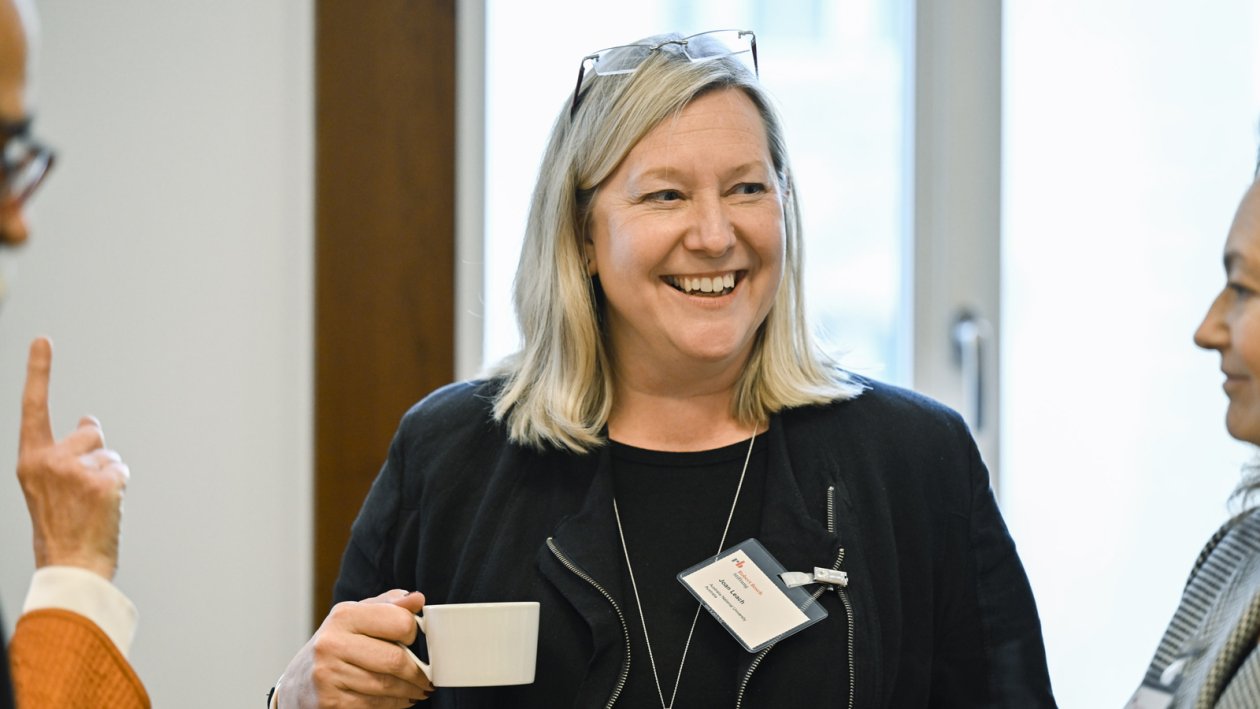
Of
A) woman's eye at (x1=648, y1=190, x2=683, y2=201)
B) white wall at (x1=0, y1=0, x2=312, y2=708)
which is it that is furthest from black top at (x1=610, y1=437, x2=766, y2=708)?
white wall at (x1=0, y1=0, x2=312, y2=708)

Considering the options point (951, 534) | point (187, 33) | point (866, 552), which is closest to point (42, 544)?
point (866, 552)

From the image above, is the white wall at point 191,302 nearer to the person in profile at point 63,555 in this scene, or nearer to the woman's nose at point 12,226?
the person in profile at point 63,555

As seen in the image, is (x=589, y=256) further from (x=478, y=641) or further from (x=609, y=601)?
(x=478, y=641)

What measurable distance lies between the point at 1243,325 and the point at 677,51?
3.13 feet

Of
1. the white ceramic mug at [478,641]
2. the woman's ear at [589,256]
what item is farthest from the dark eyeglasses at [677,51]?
the white ceramic mug at [478,641]

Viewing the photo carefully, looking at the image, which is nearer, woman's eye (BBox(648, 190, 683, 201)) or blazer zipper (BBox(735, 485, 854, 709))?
blazer zipper (BBox(735, 485, 854, 709))

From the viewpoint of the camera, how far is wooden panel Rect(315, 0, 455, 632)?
2.72 meters

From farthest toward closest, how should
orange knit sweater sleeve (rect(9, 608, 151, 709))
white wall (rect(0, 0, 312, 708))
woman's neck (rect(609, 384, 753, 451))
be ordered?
white wall (rect(0, 0, 312, 708)) < woman's neck (rect(609, 384, 753, 451)) < orange knit sweater sleeve (rect(9, 608, 151, 709))

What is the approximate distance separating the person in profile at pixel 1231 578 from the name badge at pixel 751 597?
1.60 ft

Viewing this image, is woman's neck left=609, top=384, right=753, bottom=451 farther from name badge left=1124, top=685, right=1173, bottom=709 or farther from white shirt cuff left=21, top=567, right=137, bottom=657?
white shirt cuff left=21, top=567, right=137, bottom=657

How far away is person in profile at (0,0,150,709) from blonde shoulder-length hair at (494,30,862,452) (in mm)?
763

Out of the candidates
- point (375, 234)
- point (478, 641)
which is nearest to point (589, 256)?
point (478, 641)

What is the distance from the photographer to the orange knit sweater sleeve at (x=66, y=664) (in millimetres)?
1036

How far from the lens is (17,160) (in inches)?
33.4
